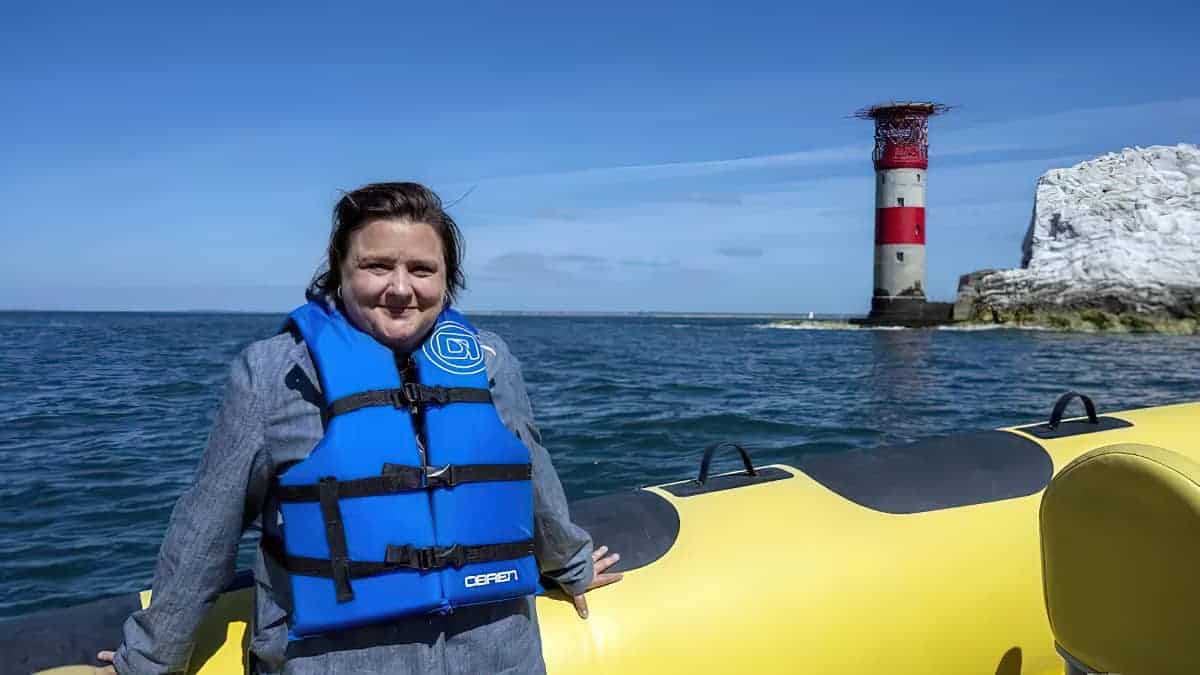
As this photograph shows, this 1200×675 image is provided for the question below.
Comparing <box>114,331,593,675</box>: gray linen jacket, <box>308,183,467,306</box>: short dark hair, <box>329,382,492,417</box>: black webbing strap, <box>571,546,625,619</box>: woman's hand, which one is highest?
<box>308,183,467,306</box>: short dark hair

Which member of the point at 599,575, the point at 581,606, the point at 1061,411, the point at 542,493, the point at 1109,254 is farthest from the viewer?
the point at 1109,254

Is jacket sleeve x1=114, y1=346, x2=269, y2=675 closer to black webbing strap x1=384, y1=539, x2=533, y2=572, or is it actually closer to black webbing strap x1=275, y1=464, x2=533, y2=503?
black webbing strap x1=275, y1=464, x2=533, y2=503

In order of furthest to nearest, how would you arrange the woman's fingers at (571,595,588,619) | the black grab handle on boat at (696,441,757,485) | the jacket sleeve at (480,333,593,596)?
the black grab handle on boat at (696,441,757,485)
the woman's fingers at (571,595,588,619)
the jacket sleeve at (480,333,593,596)

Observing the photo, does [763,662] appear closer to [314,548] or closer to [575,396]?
[314,548]

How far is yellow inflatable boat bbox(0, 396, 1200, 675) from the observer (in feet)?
6.45

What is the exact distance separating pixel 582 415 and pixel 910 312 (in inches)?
1135

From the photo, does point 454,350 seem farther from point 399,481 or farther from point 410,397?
point 399,481

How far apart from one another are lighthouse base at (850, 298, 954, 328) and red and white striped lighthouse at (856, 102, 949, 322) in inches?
1.6

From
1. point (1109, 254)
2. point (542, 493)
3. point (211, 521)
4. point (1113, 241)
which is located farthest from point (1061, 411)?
point (1113, 241)

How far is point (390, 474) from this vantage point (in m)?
1.43

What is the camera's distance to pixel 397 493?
143cm

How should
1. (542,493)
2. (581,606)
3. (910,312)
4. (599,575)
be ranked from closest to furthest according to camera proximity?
(542,493)
(581,606)
(599,575)
(910,312)

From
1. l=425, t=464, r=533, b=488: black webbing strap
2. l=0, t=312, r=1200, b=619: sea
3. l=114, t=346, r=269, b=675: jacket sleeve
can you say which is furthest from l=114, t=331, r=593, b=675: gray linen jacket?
l=0, t=312, r=1200, b=619: sea

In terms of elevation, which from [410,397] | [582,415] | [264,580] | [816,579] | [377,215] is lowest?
[582,415]
